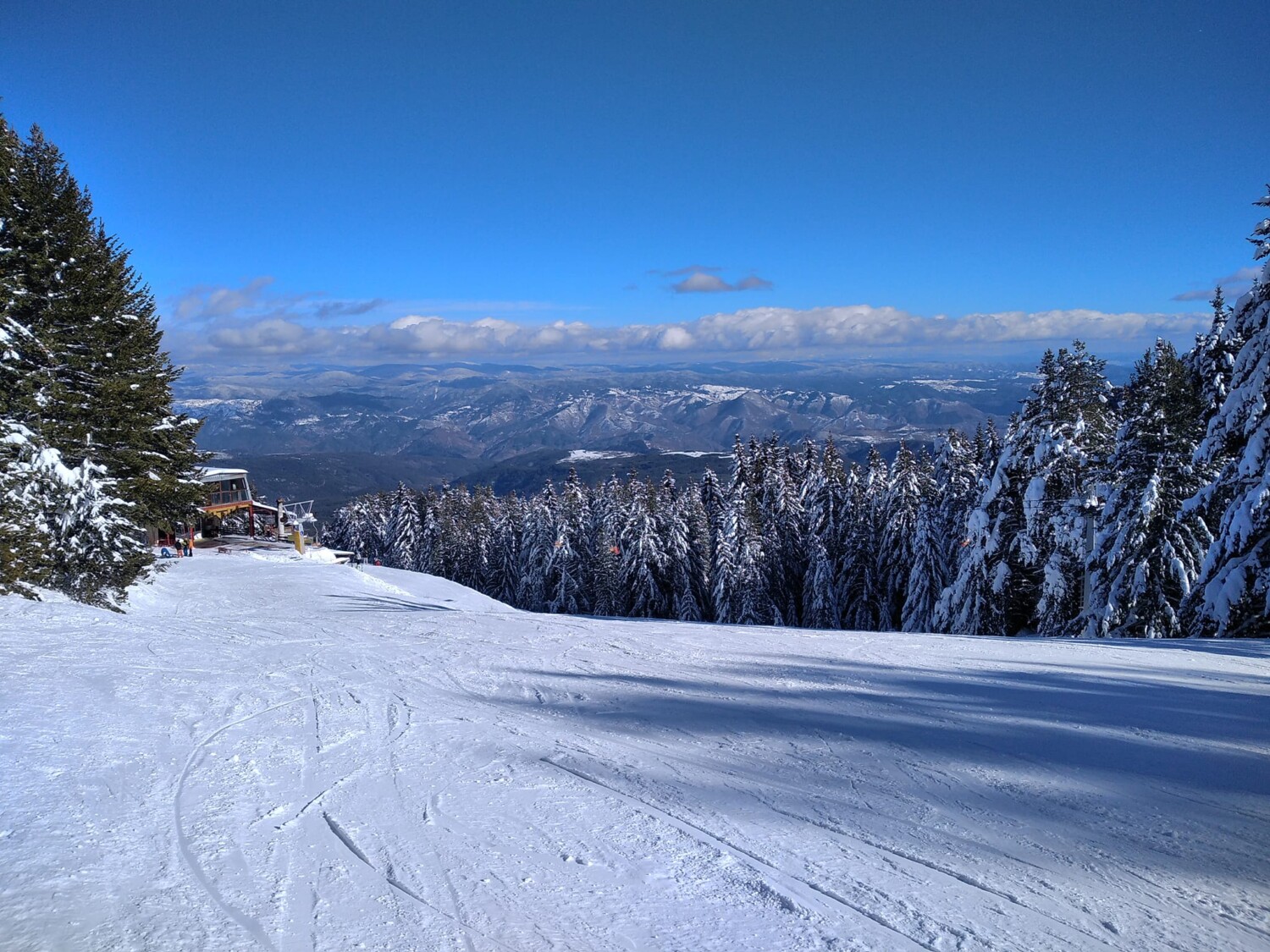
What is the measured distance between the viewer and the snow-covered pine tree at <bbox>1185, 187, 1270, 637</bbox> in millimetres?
12875

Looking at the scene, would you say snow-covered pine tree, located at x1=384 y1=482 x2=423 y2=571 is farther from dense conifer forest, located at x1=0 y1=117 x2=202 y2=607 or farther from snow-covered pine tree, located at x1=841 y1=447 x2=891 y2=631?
dense conifer forest, located at x1=0 y1=117 x2=202 y2=607

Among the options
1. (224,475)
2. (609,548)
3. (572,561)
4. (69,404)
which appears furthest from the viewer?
(572,561)

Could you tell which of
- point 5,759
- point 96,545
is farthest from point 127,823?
point 96,545

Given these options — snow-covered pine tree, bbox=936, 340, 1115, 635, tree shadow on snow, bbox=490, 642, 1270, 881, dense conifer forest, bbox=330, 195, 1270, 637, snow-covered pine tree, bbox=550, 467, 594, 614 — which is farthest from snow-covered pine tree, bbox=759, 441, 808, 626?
tree shadow on snow, bbox=490, 642, 1270, 881

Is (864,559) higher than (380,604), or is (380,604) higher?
(380,604)

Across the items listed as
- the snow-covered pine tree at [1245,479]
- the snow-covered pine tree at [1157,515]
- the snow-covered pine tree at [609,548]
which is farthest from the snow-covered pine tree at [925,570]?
the snow-covered pine tree at [1245,479]

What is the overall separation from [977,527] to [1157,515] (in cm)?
551

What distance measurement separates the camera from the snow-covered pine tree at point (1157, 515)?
1855 cm

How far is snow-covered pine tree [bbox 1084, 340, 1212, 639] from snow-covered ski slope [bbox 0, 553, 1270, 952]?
9.86 m

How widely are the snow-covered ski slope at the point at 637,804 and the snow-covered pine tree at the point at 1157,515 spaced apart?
9.86m

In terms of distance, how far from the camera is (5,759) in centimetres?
597

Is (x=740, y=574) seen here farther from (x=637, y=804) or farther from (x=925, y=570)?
(x=637, y=804)

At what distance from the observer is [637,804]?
537 centimetres

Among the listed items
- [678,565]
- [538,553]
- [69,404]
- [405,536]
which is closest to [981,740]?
[69,404]
